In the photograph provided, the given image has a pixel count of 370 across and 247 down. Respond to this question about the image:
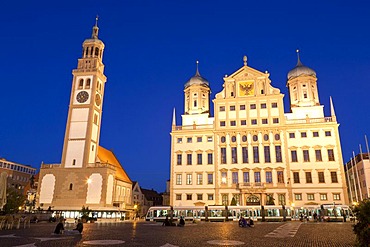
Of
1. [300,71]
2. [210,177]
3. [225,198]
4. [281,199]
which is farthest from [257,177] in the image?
[300,71]

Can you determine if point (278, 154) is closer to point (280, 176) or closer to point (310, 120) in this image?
point (280, 176)

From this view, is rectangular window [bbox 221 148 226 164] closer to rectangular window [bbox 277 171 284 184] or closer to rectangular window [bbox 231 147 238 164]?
rectangular window [bbox 231 147 238 164]

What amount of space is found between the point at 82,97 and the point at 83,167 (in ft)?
40.5

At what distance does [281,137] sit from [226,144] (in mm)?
8809

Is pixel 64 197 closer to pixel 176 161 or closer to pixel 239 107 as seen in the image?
pixel 176 161

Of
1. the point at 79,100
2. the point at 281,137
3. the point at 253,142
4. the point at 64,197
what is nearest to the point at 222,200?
the point at 253,142

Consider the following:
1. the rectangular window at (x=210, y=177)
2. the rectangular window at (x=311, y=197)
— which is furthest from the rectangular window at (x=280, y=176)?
the rectangular window at (x=210, y=177)

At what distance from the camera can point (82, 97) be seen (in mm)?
52281

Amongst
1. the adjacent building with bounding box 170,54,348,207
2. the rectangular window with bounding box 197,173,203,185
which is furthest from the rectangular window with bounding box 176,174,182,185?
the rectangular window with bounding box 197,173,203,185

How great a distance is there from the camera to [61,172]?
48.0 m

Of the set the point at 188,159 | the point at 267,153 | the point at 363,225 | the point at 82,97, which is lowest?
the point at 363,225

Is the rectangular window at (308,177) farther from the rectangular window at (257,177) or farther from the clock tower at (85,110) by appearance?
the clock tower at (85,110)

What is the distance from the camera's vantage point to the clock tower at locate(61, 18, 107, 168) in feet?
160

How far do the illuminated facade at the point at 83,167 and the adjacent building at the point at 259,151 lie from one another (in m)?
11.3
